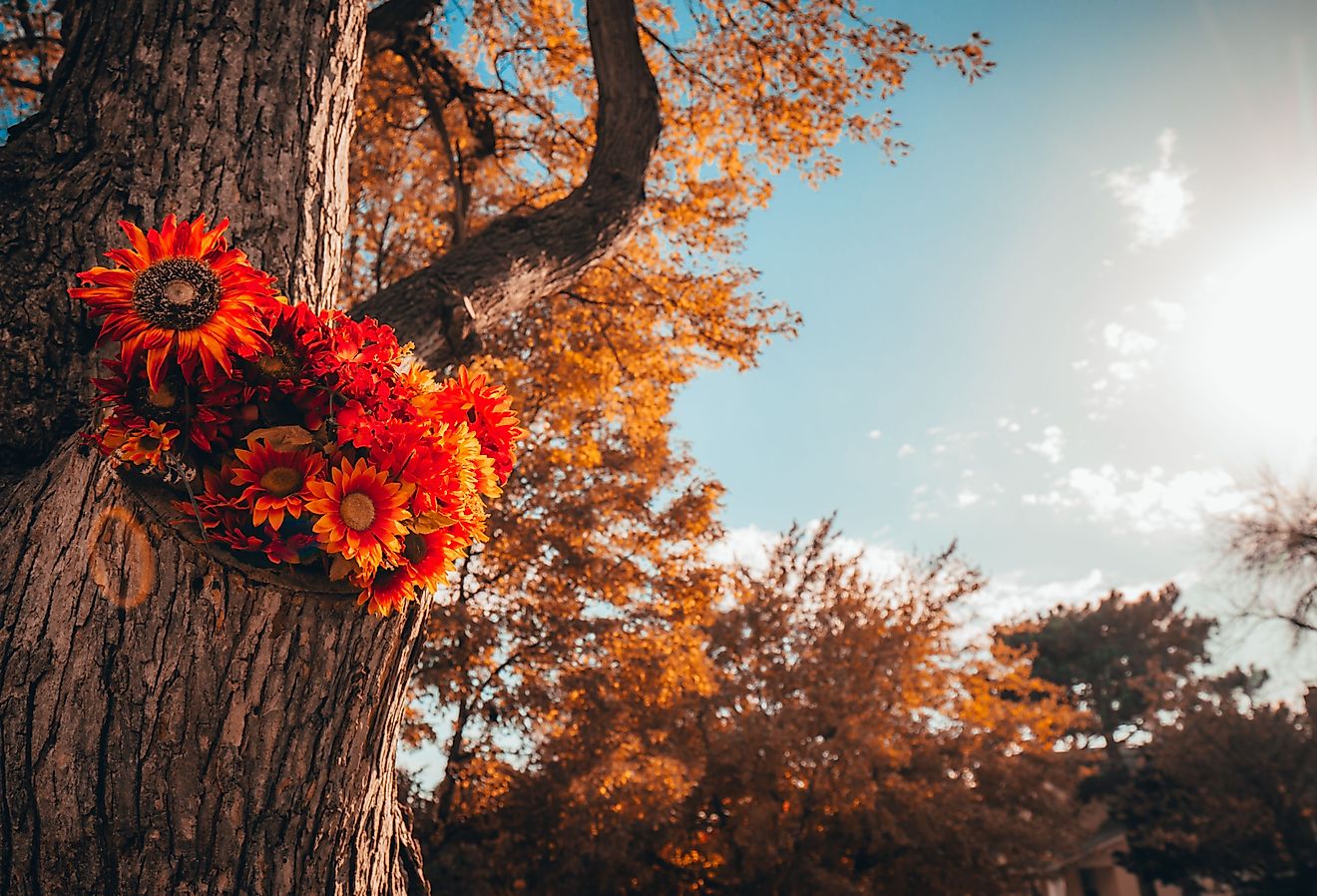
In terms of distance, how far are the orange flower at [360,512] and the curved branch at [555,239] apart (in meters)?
1.34

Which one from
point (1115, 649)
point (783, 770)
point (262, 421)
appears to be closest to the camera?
point (262, 421)

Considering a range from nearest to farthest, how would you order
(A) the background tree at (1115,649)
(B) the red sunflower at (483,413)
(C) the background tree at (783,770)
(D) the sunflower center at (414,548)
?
(D) the sunflower center at (414,548)
(B) the red sunflower at (483,413)
(C) the background tree at (783,770)
(A) the background tree at (1115,649)

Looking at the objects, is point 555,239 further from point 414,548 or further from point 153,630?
point 153,630

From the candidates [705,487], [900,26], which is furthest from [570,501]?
[900,26]

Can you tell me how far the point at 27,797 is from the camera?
1570mm

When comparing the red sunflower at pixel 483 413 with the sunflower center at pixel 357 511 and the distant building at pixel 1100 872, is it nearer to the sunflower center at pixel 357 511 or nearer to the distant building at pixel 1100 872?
the sunflower center at pixel 357 511

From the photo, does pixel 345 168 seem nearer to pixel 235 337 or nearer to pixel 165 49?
pixel 165 49

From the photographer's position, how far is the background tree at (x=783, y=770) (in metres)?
10.6

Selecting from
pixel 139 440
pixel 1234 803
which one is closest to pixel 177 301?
pixel 139 440

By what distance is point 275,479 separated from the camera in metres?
1.65

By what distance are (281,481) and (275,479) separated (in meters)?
0.01

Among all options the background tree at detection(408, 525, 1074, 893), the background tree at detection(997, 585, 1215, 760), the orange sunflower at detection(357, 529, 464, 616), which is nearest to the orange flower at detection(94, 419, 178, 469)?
the orange sunflower at detection(357, 529, 464, 616)

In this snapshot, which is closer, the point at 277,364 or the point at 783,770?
the point at 277,364

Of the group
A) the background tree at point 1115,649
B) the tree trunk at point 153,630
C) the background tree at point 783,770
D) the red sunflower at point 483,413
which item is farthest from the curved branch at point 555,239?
the background tree at point 1115,649
